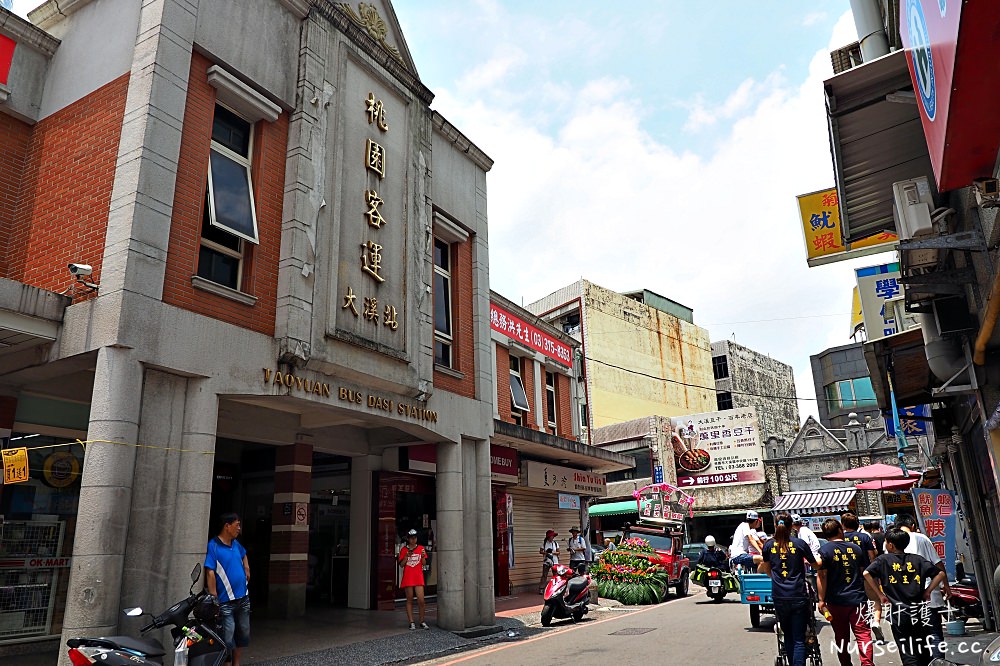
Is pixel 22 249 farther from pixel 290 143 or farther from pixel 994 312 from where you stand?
pixel 994 312

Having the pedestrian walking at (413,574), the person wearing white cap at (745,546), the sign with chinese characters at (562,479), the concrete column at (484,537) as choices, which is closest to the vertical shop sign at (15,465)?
the pedestrian walking at (413,574)

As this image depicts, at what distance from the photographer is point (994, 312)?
591cm

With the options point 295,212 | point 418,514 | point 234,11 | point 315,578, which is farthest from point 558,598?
point 234,11

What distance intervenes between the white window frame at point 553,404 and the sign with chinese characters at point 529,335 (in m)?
0.60

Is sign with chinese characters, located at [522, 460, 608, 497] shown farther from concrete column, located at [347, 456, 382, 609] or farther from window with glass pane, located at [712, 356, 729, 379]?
window with glass pane, located at [712, 356, 729, 379]

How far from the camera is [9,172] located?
956 cm

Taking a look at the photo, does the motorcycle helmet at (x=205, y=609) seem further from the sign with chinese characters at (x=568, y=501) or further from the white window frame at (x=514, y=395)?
the sign with chinese characters at (x=568, y=501)

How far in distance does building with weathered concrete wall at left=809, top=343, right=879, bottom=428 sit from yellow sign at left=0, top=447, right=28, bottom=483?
43.0 metres

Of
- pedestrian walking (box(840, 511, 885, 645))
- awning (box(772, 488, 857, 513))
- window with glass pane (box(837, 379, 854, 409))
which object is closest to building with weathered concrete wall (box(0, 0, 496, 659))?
pedestrian walking (box(840, 511, 885, 645))

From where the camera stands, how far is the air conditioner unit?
728cm

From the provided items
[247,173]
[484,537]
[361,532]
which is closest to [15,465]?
[247,173]

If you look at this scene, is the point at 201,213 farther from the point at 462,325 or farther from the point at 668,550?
the point at 668,550

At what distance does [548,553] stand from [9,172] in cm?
1587

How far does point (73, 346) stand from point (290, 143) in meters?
4.36
